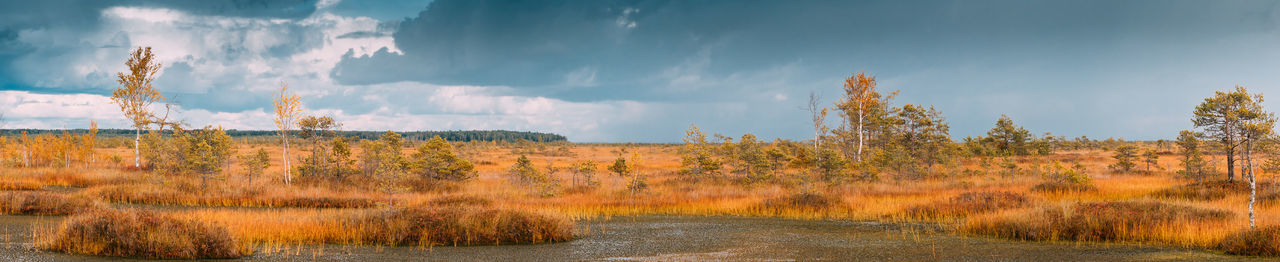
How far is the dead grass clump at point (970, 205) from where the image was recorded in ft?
59.1

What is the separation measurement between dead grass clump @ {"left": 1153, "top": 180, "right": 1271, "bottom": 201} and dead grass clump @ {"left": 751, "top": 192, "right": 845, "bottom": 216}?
10.9 meters

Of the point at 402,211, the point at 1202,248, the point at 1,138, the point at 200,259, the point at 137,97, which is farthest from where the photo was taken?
the point at 1,138

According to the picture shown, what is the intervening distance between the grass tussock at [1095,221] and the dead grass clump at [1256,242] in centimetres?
190

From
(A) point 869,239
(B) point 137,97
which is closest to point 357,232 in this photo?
(A) point 869,239

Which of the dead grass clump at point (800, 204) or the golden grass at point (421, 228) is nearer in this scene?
the golden grass at point (421, 228)

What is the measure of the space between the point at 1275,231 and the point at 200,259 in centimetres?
1582

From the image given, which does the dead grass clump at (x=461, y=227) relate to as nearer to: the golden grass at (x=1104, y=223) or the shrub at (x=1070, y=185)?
the golden grass at (x=1104, y=223)

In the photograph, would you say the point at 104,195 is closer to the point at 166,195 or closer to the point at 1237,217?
the point at 166,195

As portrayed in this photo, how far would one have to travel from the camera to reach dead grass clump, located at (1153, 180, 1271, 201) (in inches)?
826

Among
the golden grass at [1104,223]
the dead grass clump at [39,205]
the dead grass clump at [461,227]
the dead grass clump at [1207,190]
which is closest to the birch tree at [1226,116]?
the dead grass clump at [1207,190]

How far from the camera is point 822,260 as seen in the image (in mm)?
10805

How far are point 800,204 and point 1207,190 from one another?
42.5 feet

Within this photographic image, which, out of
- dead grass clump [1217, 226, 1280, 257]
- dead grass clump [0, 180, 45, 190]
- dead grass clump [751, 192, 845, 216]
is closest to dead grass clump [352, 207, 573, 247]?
dead grass clump [751, 192, 845, 216]

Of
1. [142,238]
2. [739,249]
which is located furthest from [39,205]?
[739,249]
